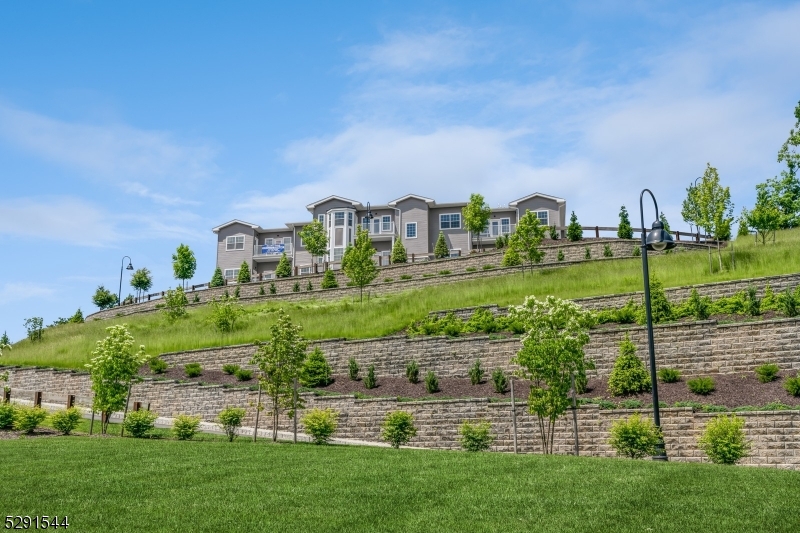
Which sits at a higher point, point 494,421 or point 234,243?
point 234,243

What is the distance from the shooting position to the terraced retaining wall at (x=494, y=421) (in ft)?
52.6

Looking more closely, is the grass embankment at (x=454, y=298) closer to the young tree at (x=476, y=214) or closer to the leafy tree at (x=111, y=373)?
the leafy tree at (x=111, y=373)

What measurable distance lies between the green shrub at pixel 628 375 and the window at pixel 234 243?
53.2 meters

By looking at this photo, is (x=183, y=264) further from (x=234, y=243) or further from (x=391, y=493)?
(x=391, y=493)

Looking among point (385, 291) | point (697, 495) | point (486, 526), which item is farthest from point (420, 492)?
point (385, 291)

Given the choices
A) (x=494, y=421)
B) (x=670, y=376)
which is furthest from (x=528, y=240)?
(x=494, y=421)

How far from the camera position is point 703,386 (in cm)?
1955

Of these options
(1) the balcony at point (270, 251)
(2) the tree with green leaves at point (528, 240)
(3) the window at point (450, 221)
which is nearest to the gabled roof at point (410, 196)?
(3) the window at point (450, 221)

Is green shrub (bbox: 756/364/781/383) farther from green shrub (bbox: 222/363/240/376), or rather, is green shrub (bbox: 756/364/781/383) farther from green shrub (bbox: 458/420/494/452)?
green shrub (bbox: 222/363/240/376)

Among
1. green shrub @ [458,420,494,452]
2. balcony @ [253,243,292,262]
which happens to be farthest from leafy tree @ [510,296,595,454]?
Result: balcony @ [253,243,292,262]

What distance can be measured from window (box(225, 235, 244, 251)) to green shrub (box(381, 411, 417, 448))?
5252cm

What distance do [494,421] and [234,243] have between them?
53.5 metres

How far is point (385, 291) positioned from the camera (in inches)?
1757

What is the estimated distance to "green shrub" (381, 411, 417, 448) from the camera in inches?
746
